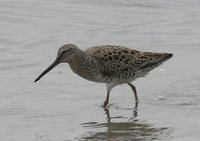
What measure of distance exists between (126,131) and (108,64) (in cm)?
183

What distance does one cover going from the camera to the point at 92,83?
1162 centimetres

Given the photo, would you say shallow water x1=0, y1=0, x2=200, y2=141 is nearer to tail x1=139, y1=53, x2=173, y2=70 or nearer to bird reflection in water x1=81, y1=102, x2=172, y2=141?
bird reflection in water x1=81, y1=102, x2=172, y2=141

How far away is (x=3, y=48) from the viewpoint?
1350cm

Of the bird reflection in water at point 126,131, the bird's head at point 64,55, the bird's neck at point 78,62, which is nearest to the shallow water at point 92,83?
the bird reflection in water at point 126,131

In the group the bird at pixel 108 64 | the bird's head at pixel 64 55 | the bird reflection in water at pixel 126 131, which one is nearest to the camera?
the bird reflection in water at pixel 126 131

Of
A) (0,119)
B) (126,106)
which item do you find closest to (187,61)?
(126,106)

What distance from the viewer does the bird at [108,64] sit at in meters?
10.6

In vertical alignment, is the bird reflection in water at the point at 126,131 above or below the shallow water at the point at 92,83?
below

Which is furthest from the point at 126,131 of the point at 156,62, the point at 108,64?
the point at 156,62

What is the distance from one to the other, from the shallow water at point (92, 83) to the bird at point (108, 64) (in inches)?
12.6

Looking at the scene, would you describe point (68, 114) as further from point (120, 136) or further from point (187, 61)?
point (187, 61)

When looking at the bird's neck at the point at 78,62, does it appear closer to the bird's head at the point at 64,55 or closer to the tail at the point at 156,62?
the bird's head at the point at 64,55

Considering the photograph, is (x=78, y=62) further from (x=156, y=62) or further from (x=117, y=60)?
→ (x=156, y=62)

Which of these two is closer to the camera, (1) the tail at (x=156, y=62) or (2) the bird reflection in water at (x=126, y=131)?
(2) the bird reflection in water at (x=126, y=131)
